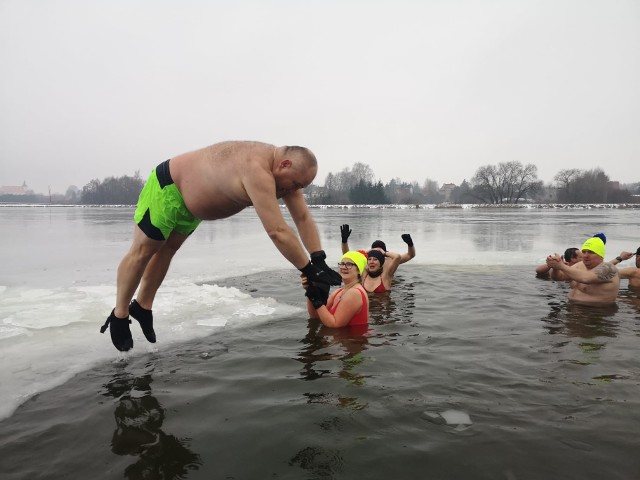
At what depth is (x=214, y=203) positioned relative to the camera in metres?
A: 3.19

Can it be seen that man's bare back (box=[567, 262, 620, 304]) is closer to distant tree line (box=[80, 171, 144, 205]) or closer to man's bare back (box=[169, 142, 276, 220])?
man's bare back (box=[169, 142, 276, 220])

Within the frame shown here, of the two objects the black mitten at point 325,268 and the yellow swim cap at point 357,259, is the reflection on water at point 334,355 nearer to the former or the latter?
the yellow swim cap at point 357,259

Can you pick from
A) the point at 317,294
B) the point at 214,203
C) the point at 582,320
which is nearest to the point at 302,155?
the point at 214,203

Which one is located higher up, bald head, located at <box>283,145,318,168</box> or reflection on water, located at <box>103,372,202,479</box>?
bald head, located at <box>283,145,318,168</box>

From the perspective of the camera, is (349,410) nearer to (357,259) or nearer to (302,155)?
(302,155)

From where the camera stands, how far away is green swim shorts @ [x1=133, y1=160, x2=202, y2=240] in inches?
130

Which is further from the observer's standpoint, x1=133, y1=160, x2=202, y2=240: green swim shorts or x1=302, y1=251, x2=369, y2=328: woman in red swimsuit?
x1=302, y1=251, x2=369, y2=328: woman in red swimsuit

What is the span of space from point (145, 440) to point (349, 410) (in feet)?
3.86

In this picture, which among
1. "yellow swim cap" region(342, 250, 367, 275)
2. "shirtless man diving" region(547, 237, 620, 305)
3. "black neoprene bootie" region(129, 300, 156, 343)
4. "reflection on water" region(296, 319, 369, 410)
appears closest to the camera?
"reflection on water" region(296, 319, 369, 410)

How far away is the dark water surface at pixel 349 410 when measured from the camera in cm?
207

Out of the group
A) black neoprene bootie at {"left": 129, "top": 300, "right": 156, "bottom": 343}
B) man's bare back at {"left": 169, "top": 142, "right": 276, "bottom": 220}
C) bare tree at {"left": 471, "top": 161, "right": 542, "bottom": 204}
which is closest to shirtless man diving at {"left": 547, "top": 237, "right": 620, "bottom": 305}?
man's bare back at {"left": 169, "top": 142, "right": 276, "bottom": 220}

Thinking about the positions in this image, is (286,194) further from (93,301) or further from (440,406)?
(93,301)

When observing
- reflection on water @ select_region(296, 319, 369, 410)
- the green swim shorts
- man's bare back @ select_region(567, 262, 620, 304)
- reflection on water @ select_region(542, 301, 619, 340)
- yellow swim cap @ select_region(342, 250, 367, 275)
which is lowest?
reflection on water @ select_region(542, 301, 619, 340)

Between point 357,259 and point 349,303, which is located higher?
point 357,259
